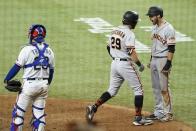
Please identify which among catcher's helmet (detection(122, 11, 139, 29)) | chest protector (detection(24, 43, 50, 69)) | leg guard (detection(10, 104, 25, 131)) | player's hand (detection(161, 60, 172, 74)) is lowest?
leg guard (detection(10, 104, 25, 131))

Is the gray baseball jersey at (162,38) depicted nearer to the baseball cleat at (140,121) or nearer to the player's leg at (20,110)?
the baseball cleat at (140,121)

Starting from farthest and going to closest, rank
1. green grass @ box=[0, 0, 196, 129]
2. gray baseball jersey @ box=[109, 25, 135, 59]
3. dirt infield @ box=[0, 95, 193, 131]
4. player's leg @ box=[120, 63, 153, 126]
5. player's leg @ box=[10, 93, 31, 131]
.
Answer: green grass @ box=[0, 0, 196, 129] < dirt infield @ box=[0, 95, 193, 131] < player's leg @ box=[120, 63, 153, 126] < gray baseball jersey @ box=[109, 25, 135, 59] < player's leg @ box=[10, 93, 31, 131]

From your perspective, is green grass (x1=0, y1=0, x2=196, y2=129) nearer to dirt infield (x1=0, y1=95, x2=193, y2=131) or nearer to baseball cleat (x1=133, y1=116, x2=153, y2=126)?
dirt infield (x1=0, y1=95, x2=193, y2=131)

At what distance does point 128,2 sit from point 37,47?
51.6 feet

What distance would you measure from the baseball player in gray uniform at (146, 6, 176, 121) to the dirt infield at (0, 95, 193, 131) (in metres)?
0.26

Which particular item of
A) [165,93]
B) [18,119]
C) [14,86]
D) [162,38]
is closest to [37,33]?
[14,86]

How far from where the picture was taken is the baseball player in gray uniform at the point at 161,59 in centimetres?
997

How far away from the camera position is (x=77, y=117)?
10.5m

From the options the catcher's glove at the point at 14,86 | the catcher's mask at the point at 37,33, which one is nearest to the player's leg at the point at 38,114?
the catcher's glove at the point at 14,86

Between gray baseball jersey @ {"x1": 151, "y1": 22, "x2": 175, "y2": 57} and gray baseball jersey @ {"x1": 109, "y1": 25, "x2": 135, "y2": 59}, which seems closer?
gray baseball jersey @ {"x1": 109, "y1": 25, "x2": 135, "y2": 59}

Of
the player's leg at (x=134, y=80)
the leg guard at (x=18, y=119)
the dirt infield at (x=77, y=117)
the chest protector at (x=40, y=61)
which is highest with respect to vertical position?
the chest protector at (x=40, y=61)

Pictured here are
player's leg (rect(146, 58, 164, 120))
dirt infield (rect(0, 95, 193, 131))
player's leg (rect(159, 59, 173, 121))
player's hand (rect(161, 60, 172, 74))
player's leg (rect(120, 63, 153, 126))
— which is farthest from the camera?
player's leg (rect(146, 58, 164, 120))

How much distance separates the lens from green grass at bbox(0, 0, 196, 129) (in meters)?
12.4

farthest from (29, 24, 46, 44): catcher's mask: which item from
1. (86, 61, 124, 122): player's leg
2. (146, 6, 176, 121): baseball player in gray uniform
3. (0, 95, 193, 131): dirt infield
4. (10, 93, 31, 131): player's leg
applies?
(146, 6, 176, 121): baseball player in gray uniform
